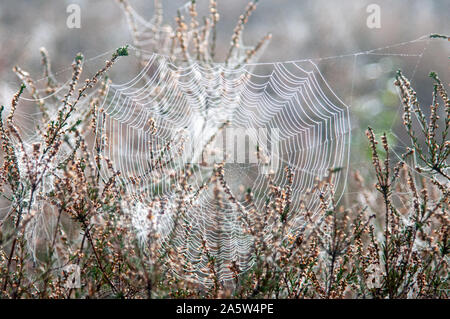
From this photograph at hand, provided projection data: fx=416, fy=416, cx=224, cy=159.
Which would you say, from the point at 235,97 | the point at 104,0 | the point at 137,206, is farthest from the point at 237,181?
the point at 104,0

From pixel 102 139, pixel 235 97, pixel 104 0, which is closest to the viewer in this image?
pixel 102 139

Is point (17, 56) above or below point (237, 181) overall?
above

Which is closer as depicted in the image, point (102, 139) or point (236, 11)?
point (102, 139)

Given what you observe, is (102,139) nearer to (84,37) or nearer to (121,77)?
(121,77)

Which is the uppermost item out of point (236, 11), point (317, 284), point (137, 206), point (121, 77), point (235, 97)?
point (236, 11)
